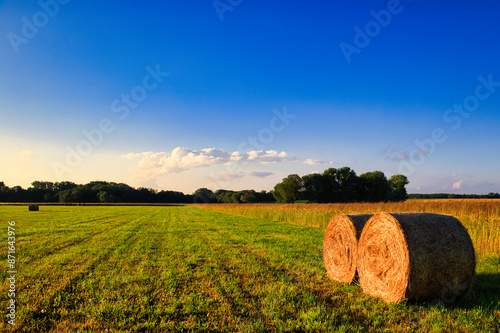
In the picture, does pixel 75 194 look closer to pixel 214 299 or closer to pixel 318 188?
pixel 318 188

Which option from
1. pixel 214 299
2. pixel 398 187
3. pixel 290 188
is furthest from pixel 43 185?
pixel 214 299

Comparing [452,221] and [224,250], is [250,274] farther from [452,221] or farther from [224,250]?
[452,221]

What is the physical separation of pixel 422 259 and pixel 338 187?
73737 millimetres

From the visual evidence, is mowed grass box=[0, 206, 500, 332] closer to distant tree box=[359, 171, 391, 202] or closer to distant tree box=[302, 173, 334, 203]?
distant tree box=[302, 173, 334, 203]

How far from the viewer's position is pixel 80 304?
4902mm

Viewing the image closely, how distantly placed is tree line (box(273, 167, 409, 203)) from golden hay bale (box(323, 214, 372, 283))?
68757 millimetres

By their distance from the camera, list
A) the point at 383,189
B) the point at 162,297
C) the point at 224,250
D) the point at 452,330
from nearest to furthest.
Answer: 1. the point at 452,330
2. the point at 162,297
3. the point at 224,250
4. the point at 383,189

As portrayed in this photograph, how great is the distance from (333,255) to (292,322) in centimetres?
318

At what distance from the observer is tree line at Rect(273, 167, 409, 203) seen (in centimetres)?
7469

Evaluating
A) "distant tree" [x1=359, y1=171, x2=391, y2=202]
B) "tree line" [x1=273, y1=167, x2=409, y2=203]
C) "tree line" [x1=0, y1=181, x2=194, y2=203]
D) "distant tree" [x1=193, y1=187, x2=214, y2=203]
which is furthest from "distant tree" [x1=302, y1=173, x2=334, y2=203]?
"tree line" [x1=0, y1=181, x2=194, y2=203]

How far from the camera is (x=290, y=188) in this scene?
2995 inches

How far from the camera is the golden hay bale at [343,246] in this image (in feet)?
21.3

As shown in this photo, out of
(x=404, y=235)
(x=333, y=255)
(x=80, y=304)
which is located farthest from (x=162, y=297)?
(x=404, y=235)

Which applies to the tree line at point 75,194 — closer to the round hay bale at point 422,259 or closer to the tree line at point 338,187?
the tree line at point 338,187
